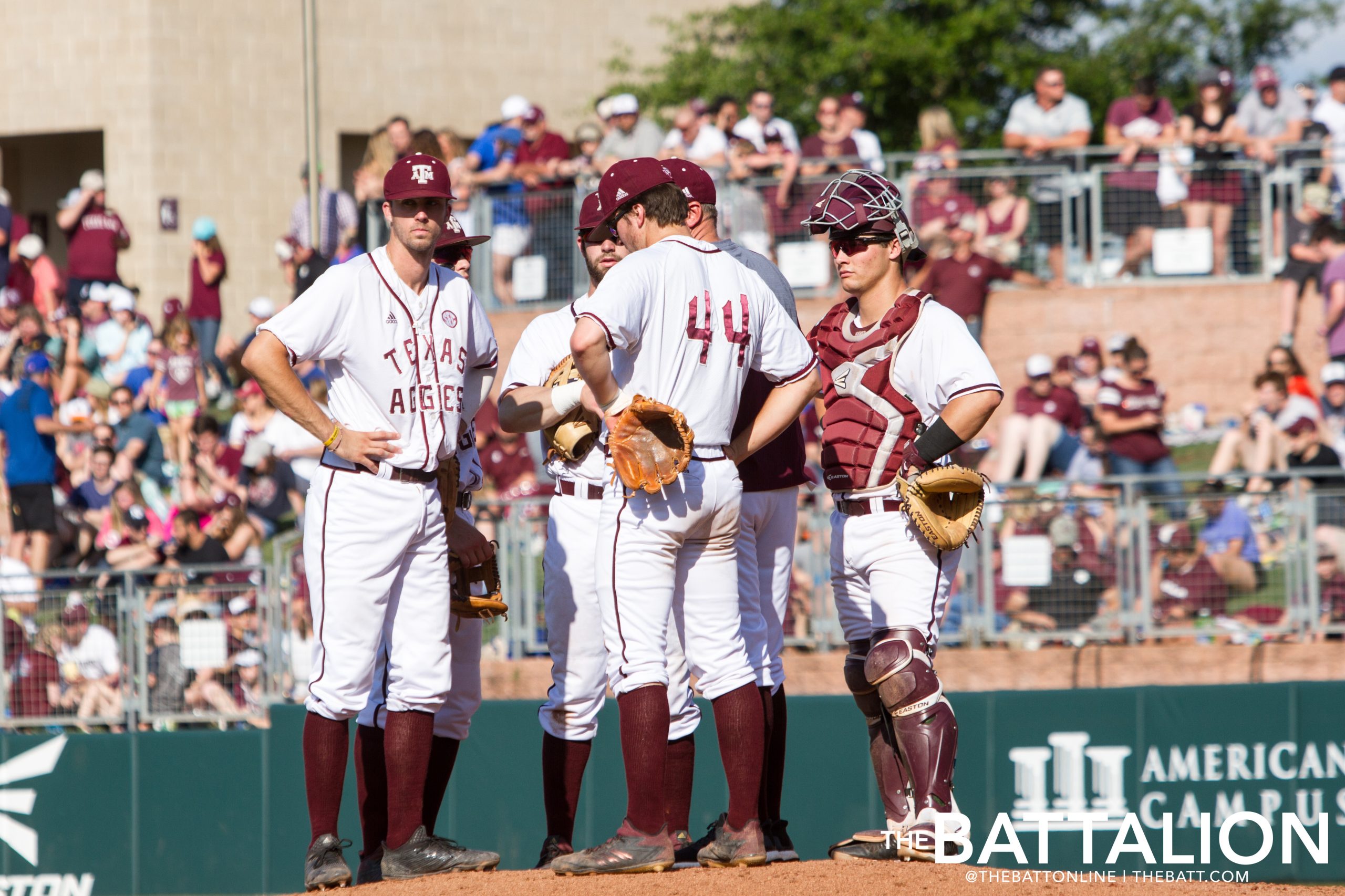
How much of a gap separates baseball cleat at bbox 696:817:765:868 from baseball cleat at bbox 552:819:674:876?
20 centimetres

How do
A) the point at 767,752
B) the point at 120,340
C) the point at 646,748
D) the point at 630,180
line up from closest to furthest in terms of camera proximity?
the point at 646,748, the point at 630,180, the point at 767,752, the point at 120,340

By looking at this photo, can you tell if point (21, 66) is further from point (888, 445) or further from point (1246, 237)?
point (888, 445)

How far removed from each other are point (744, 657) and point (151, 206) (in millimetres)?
20280

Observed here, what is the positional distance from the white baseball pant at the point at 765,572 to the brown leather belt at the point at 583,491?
0.58m

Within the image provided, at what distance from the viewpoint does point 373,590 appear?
5453 millimetres

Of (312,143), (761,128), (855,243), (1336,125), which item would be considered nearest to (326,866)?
(855,243)

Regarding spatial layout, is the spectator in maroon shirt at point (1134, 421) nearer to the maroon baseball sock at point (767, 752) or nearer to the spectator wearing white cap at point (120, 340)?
the maroon baseball sock at point (767, 752)

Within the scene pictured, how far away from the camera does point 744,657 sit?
5.41 meters

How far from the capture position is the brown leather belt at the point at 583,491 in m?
6.02

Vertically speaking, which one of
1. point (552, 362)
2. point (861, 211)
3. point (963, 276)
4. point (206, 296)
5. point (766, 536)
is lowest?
point (766, 536)

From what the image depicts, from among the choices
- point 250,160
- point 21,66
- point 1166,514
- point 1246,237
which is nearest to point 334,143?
point 250,160

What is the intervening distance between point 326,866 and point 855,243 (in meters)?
2.88

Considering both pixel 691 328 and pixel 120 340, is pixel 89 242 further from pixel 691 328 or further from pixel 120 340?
pixel 691 328

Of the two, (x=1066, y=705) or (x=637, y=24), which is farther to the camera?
(x=637, y=24)
